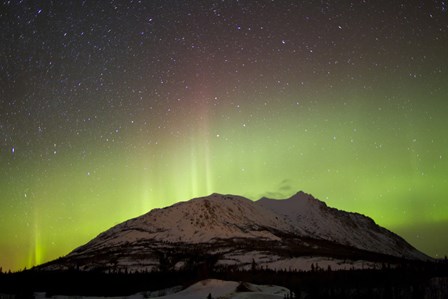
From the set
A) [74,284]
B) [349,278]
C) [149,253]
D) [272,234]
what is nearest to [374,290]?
[349,278]

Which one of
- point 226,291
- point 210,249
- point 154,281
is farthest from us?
point 210,249

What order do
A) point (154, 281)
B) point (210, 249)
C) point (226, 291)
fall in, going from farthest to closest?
point (210, 249)
point (154, 281)
point (226, 291)

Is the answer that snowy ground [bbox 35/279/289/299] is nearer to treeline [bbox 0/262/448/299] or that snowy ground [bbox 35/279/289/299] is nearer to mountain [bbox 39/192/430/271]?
treeline [bbox 0/262/448/299]

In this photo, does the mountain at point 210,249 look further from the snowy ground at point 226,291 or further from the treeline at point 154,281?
the snowy ground at point 226,291

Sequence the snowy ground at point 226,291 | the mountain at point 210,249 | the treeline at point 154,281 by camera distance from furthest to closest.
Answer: the mountain at point 210,249 → the treeline at point 154,281 → the snowy ground at point 226,291

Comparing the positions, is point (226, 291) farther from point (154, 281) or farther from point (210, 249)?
point (210, 249)

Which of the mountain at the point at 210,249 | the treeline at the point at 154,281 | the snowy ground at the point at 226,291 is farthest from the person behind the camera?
the mountain at the point at 210,249

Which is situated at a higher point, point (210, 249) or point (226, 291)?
point (210, 249)

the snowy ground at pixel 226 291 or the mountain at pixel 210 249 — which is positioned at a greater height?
the mountain at pixel 210 249

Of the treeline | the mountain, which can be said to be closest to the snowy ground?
the treeline

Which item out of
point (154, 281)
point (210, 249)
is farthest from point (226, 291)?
point (210, 249)

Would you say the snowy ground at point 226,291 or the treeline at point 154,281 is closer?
the snowy ground at point 226,291

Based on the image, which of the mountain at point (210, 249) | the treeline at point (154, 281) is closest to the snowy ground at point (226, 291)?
the treeline at point (154, 281)

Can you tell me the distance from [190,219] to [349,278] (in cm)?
15749
